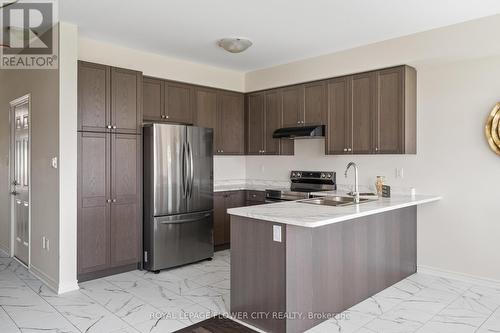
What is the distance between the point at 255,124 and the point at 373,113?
1.94 metres

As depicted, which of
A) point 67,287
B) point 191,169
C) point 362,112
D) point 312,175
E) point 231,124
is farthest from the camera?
point 231,124

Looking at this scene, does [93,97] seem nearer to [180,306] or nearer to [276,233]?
[180,306]

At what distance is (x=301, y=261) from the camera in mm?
2748

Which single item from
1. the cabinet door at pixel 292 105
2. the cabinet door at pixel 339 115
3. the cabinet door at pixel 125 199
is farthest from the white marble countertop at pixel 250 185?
the cabinet door at pixel 125 199

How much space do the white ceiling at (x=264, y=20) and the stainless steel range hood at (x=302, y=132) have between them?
97cm

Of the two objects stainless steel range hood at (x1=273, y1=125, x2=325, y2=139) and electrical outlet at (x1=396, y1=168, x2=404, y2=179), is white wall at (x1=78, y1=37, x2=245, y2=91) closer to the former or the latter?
stainless steel range hood at (x1=273, y1=125, x2=325, y2=139)

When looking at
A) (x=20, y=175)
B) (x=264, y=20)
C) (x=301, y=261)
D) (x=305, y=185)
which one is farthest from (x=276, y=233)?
(x=20, y=175)

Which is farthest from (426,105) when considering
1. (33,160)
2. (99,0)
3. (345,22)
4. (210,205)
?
(33,160)

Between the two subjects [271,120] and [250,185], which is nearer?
[271,120]

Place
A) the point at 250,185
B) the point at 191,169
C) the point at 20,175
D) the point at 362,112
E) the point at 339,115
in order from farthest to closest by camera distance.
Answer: the point at 250,185 < the point at 20,175 < the point at 339,115 < the point at 191,169 < the point at 362,112

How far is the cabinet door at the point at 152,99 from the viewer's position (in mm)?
4664

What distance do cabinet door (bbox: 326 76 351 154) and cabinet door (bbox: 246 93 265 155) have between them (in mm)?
1204

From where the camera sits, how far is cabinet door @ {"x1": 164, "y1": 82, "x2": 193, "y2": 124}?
4.90 metres

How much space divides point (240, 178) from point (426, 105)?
2979 millimetres
